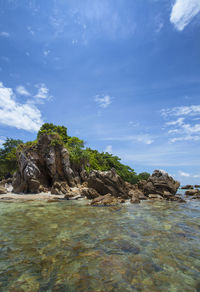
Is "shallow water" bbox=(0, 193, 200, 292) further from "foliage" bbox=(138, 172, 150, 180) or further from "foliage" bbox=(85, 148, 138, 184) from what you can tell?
"foliage" bbox=(138, 172, 150, 180)

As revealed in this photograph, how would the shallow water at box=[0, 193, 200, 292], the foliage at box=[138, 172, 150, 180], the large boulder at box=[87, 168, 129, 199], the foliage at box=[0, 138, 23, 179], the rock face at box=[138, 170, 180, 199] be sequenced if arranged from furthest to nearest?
the foliage at box=[138, 172, 150, 180], the foliage at box=[0, 138, 23, 179], the rock face at box=[138, 170, 180, 199], the large boulder at box=[87, 168, 129, 199], the shallow water at box=[0, 193, 200, 292]

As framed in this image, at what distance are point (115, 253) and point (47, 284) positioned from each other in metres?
2.48

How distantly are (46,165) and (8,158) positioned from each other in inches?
780

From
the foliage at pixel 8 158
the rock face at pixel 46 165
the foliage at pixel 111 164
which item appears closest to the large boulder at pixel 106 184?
the rock face at pixel 46 165

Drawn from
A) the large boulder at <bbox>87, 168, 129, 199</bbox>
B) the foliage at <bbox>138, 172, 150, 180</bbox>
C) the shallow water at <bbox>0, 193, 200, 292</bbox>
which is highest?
the foliage at <bbox>138, 172, 150, 180</bbox>

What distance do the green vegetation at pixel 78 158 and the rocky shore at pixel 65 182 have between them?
3.93 metres

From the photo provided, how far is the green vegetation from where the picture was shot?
4097cm

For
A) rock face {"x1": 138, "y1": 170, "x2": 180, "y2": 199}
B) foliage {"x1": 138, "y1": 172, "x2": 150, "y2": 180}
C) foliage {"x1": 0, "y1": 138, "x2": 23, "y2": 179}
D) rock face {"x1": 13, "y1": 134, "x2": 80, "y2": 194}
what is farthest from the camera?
foliage {"x1": 138, "y1": 172, "x2": 150, "y2": 180}

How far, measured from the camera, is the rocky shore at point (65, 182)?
920 inches

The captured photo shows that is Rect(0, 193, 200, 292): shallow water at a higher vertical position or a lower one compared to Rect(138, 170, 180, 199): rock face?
lower

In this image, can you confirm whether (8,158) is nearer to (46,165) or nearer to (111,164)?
(46,165)

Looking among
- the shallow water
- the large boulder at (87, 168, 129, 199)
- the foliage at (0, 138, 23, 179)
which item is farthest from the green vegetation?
the shallow water

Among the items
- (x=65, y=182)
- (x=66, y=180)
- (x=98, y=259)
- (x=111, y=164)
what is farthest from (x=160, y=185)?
(x=111, y=164)

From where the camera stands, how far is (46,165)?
3388 cm
